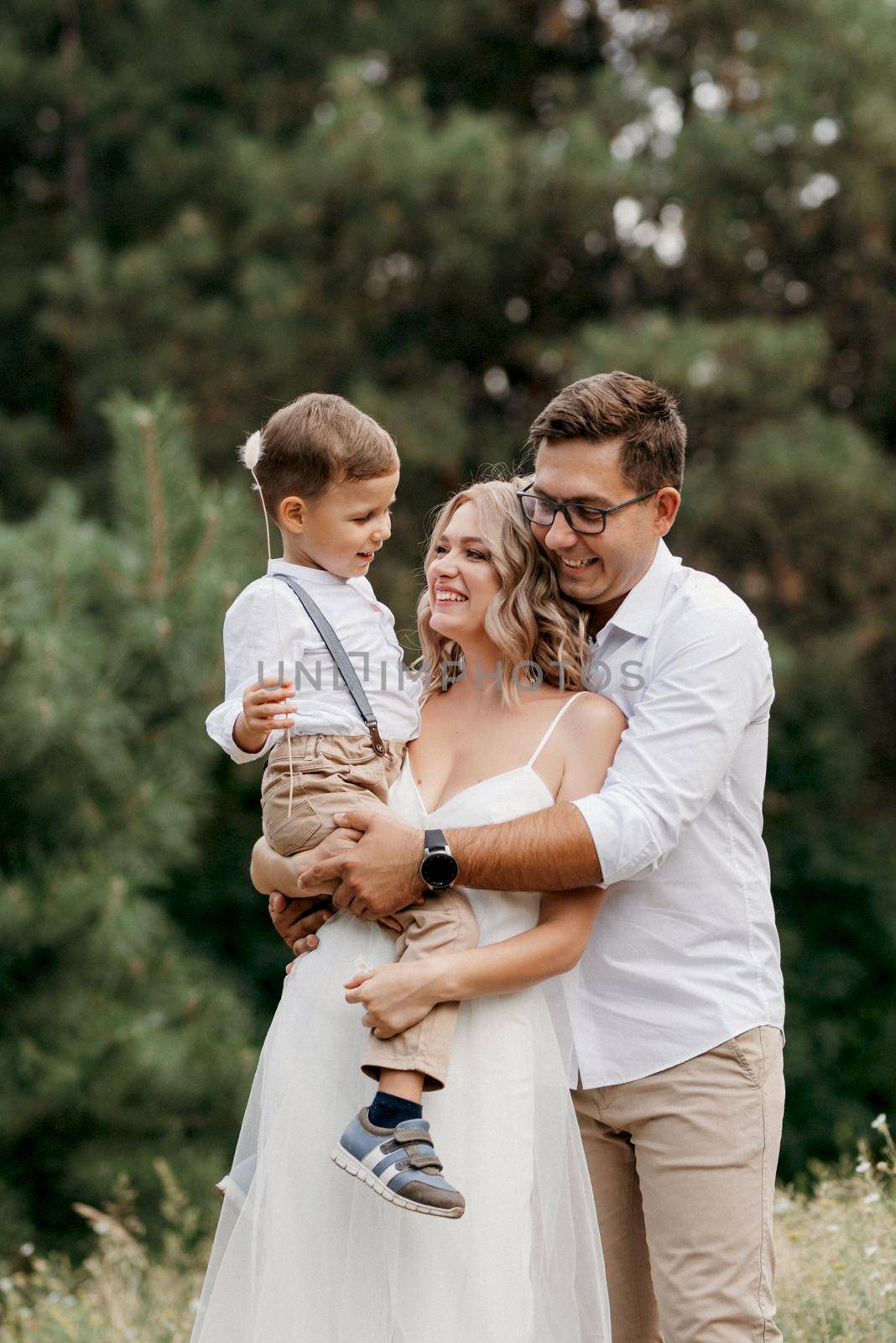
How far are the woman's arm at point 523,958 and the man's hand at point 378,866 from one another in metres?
0.11

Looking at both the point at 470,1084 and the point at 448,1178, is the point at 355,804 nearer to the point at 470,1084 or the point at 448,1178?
the point at 470,1084

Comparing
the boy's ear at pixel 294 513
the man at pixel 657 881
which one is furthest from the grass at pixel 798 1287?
the boy's ear at pixel 294 513

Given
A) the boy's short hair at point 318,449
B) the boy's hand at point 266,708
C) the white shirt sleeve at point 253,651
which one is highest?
the boy's short hair at point 318,449

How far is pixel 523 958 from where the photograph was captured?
8.02ft

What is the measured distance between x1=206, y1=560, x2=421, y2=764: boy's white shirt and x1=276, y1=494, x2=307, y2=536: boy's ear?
2.7 inches

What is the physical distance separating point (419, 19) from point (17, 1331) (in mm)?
9493

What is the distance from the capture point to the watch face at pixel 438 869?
2.43 metres

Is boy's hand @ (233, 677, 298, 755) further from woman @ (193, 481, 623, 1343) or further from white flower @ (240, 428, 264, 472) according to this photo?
white flower @ (240, 428, 264, 472)

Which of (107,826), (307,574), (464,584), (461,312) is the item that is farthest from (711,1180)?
(461,312)

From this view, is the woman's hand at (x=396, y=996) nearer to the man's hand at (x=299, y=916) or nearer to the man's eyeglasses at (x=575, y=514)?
the man's hand at (x=299, y=916)

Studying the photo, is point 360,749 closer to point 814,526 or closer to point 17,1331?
point 17,1331

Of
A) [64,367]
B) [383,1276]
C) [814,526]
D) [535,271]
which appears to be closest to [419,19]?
[535,271]

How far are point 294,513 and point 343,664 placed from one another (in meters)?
0.31

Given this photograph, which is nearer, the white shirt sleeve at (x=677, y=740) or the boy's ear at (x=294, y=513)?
the white shirt sleeve at (x=677, y=740)
